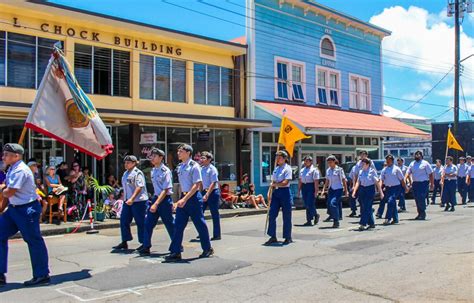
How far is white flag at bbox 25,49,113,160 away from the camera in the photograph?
318 inches

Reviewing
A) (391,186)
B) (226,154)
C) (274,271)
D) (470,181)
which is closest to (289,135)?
(391,186)

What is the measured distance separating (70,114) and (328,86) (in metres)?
20.5

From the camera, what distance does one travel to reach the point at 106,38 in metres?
18.2

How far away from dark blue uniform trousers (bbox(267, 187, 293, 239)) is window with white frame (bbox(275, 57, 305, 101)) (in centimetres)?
1405

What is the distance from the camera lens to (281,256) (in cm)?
891

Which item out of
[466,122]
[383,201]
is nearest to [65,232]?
[383,201]

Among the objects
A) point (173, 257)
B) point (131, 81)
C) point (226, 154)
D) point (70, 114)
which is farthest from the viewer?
point (226, 154)

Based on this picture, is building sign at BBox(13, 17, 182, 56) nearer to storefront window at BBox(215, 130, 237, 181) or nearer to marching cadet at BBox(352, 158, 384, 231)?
storefront window at BBox(215, 130, 237, 181)

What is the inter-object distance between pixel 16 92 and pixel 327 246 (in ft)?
35.8

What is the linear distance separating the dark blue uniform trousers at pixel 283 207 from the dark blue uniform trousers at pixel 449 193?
8999mm

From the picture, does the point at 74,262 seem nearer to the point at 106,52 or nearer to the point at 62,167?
the point at 62,167

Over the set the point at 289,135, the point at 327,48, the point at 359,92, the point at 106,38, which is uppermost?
the point at 327,48

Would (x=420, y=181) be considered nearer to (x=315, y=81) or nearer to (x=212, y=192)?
(x=212, y=192)

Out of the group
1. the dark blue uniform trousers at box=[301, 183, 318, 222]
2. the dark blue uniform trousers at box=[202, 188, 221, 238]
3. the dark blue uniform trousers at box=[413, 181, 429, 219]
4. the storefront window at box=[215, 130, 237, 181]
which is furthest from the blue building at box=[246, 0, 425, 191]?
the dark blue uniform trousers at box=[202, 188, 221, 238]
